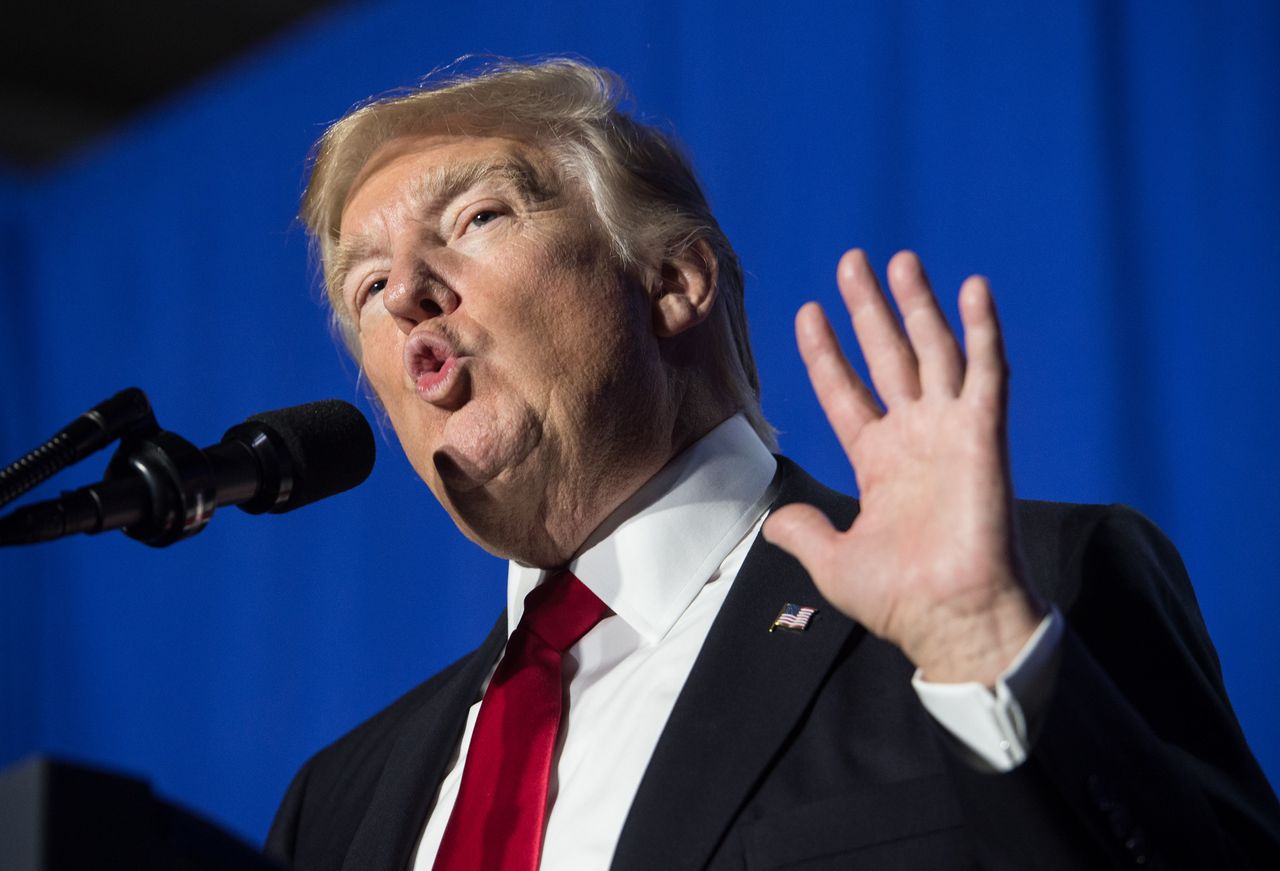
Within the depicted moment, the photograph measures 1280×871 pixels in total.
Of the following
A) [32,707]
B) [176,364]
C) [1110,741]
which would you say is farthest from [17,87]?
[1110,741]

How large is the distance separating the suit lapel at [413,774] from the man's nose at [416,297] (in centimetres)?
47

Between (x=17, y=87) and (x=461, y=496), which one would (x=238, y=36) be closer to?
(x=17, y=87)

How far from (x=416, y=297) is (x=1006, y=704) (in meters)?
0.94

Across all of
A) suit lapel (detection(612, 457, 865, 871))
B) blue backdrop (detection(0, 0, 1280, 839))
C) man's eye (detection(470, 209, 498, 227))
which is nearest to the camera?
suit lapel (detection(612, 457, 865, 871))

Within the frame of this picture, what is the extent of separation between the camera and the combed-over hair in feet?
6.25

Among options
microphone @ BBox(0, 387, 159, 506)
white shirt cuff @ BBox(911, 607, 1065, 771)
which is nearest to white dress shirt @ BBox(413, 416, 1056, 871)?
white shirt cuff @ BBox(911, 607, 1065, 771)

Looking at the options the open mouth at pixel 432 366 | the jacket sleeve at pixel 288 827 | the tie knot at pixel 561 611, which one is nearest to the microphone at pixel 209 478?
the open mouth at pixel 432 366

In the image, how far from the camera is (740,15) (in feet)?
9.04

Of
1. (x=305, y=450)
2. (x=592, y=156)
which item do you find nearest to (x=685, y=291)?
(x=592, y=156)

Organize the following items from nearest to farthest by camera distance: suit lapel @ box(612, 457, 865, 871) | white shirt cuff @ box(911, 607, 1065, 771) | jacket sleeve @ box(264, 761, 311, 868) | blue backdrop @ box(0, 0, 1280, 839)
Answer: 1. white shirt cuff @ box(911, 607, 1065, 771)
2. suit lapel @ box(612, 457, 865, 871)
3. jacket sleeve @ box(264, 761, 311, 868)
4. blue backdrop @ box(0, 0, 1280, 839)

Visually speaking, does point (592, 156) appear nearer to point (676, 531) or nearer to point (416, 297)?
point (416, 297)

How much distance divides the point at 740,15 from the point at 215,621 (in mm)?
2023

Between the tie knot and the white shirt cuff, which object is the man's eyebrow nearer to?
the tie knot

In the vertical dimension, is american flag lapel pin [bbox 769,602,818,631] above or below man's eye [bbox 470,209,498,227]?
below
